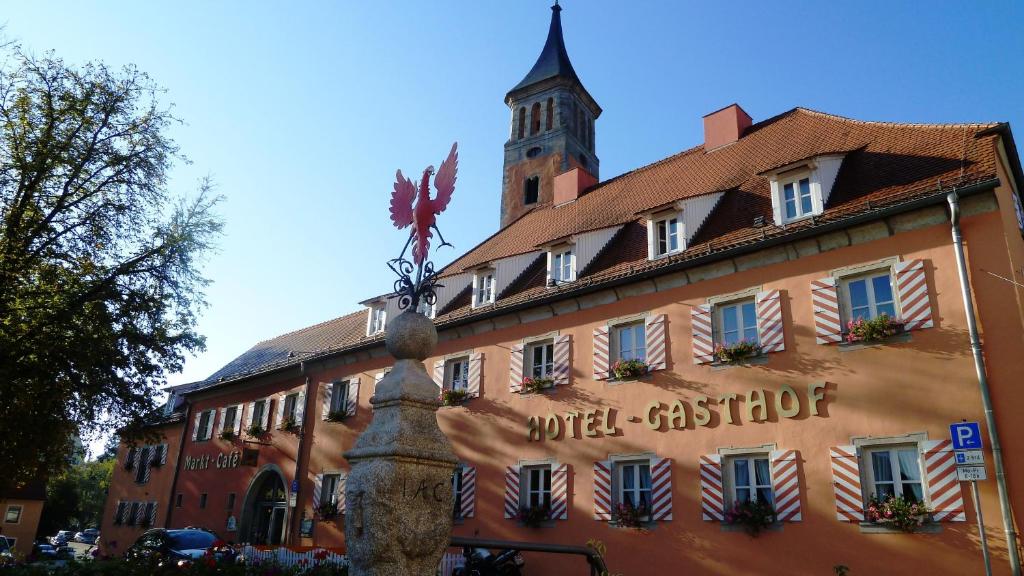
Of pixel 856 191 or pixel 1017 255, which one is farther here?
pixel 856 191

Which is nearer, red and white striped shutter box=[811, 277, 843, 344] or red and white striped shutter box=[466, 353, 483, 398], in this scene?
red and white striped shutter box=[811, 277, 843, 344]

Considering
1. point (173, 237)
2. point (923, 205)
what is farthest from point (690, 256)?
point (173, 237)

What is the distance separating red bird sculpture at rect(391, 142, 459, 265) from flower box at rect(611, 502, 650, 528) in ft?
30.4

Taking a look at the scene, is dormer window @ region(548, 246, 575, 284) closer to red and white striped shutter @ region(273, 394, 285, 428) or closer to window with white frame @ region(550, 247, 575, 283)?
window with white frame @ region(550, 247, 575, 283)

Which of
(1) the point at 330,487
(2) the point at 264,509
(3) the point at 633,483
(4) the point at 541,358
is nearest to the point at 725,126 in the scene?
(4) the point at 541,358

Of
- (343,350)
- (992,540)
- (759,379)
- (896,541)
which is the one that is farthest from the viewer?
(343,350)

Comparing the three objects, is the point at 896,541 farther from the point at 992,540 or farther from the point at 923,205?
the point at 923,205

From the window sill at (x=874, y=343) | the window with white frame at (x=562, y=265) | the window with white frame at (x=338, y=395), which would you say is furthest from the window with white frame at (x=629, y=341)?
the window with white frame at (x=338, y=395)

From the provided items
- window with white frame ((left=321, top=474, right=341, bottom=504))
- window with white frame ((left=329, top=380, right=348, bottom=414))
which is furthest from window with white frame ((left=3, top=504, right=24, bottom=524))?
window with white frame ((left=329, top=380, right=348, bottom=414))

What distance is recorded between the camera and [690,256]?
15.5 meters

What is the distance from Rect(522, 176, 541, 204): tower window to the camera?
3173cm

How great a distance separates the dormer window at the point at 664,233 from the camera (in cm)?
1642

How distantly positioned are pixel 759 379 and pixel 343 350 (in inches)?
549

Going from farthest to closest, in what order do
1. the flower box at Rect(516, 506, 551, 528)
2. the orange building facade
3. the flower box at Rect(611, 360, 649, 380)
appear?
the flower box at Rect(516, 506, 551, 528) < the flower box at Rect(611, 360, 649, 380) < the orange building facade
